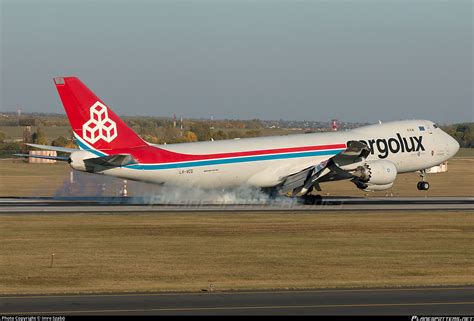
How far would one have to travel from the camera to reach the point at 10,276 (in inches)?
1211

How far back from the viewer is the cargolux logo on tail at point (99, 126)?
5519cm

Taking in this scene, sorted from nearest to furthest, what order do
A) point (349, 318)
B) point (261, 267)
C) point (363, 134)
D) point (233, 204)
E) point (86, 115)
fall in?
point (349, 318) → point (261, 267) → point (86, 115) → point (233, 204) → point (363, 134)

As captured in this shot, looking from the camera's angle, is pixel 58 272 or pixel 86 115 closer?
pixel 58 272

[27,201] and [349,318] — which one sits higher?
[349,318]

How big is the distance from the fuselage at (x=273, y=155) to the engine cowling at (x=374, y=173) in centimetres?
252

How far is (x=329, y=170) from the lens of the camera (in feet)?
195

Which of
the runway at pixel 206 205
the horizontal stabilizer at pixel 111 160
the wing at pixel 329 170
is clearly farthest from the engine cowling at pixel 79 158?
the wing at pixel 329 170

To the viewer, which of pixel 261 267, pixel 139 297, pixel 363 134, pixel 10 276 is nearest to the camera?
pixel 139 297

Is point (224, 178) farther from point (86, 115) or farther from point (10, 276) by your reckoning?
point (10, 276)

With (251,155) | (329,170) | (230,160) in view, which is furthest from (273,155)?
(329,170)

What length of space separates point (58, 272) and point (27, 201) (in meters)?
31.2

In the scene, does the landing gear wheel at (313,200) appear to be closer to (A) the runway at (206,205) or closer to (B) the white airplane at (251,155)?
(B) the white airplane at (251,155)

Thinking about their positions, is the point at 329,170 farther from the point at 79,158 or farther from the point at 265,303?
the point at 265,303

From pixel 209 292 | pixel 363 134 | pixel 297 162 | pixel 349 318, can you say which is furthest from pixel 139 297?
pixel 363 134
